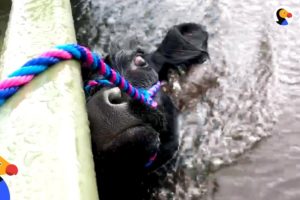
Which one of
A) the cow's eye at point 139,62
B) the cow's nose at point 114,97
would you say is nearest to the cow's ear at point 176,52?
the cow's eye at point 139,62

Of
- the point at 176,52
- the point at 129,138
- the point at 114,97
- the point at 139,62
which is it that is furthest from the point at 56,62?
the point at 176,52

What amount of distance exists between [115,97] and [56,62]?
189 millimetres

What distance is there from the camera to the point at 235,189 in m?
1.49

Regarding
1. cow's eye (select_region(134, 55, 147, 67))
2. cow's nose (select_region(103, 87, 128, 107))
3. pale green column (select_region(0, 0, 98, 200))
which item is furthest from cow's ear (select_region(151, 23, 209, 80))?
cow's nose (select_region(103, 87, 128, 107))

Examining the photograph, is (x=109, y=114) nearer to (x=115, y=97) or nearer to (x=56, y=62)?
(x=115, y=97)

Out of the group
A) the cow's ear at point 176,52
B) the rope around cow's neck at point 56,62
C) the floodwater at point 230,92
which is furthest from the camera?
the cow's ear at point 176,52

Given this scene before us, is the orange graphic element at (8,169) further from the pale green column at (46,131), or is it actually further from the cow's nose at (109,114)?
the cow's nose at (109,114)

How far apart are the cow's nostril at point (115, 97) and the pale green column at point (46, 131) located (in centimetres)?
7

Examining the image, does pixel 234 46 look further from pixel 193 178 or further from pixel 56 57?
pixel 56 57

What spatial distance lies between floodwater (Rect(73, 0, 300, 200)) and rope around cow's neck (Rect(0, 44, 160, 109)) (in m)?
0.43

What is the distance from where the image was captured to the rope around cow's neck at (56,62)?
113 centimetres

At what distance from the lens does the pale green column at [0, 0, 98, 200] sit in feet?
3.01

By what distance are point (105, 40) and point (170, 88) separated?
0.59 m

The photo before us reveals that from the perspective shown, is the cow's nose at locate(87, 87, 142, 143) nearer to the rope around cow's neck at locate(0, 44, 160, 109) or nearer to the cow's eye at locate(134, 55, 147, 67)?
the rope around cow's neck at locate(0, 44, 160, 109)
